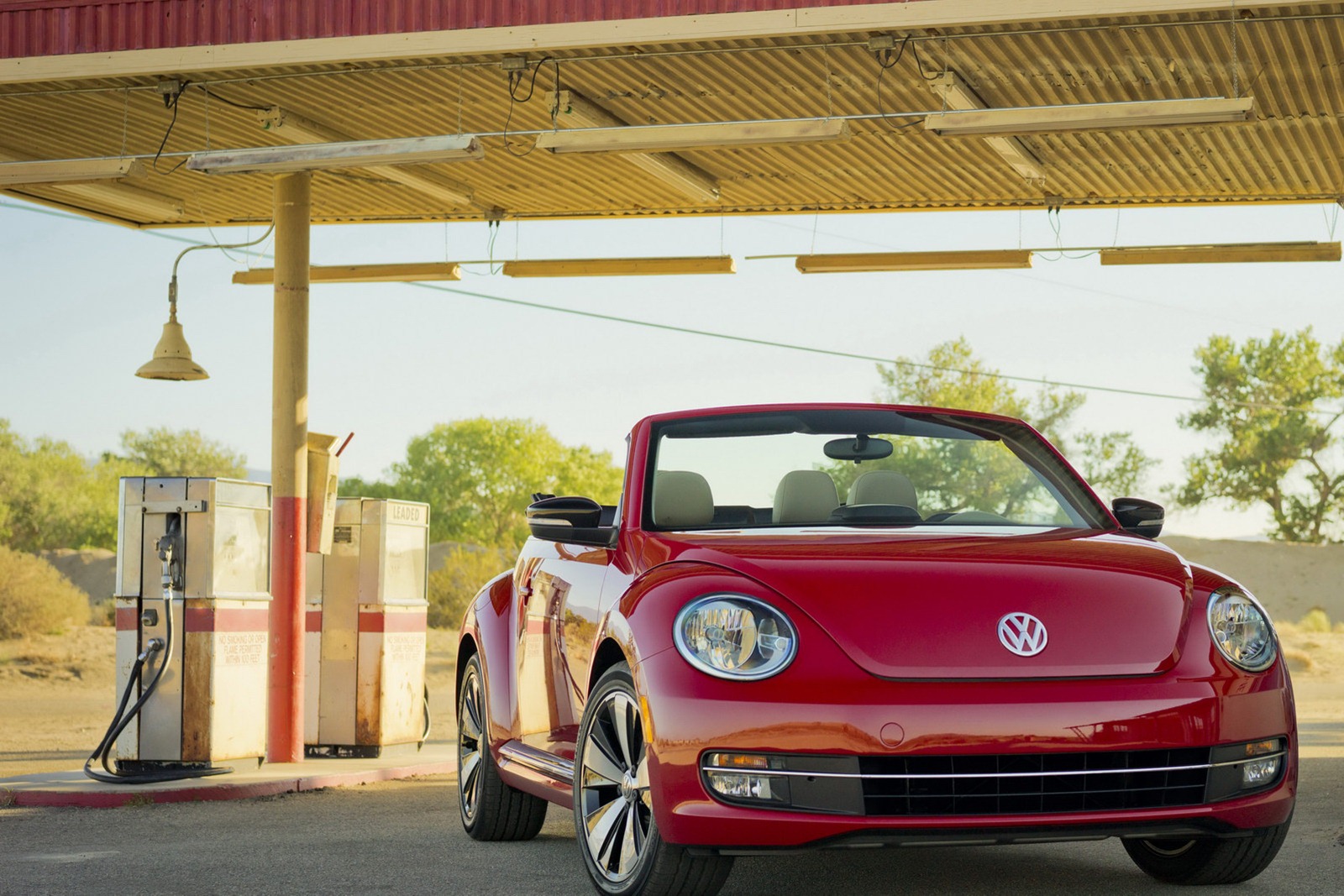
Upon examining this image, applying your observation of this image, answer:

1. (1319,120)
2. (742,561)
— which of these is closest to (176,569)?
(742,561)

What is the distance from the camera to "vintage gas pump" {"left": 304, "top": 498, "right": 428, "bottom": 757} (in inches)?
490

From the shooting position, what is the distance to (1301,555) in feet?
219

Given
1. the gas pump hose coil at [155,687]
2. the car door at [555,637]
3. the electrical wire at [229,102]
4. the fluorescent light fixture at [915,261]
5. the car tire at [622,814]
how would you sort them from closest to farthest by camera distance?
the car tire at [622,814] → the car door at [555,637] → the gas pump hose coil at [155,687] → the electrical wire at [229,102] → the fluorescent light fixture at [915,261]

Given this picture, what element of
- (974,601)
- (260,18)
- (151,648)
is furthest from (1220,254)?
(974,601)

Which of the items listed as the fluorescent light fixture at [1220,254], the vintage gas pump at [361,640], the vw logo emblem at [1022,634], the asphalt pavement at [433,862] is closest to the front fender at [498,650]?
the asphalt pavement at [433,862]

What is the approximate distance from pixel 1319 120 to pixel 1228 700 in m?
8.67

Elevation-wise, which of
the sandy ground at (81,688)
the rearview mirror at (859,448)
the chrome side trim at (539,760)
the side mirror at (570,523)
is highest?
the rearview mirror at (859,448)

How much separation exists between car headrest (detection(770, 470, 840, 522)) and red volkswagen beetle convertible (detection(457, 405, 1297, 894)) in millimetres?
264

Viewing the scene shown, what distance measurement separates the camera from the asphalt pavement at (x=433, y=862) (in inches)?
229

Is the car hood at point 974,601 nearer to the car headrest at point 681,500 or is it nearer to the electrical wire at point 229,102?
the car headrest at point 681,500

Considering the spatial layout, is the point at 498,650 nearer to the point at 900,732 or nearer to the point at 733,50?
the point at 900,732

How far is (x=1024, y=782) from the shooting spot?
4691mm

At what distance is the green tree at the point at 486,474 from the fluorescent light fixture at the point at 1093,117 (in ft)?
231

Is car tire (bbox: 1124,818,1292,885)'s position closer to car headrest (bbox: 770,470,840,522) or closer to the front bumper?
the front bumper
